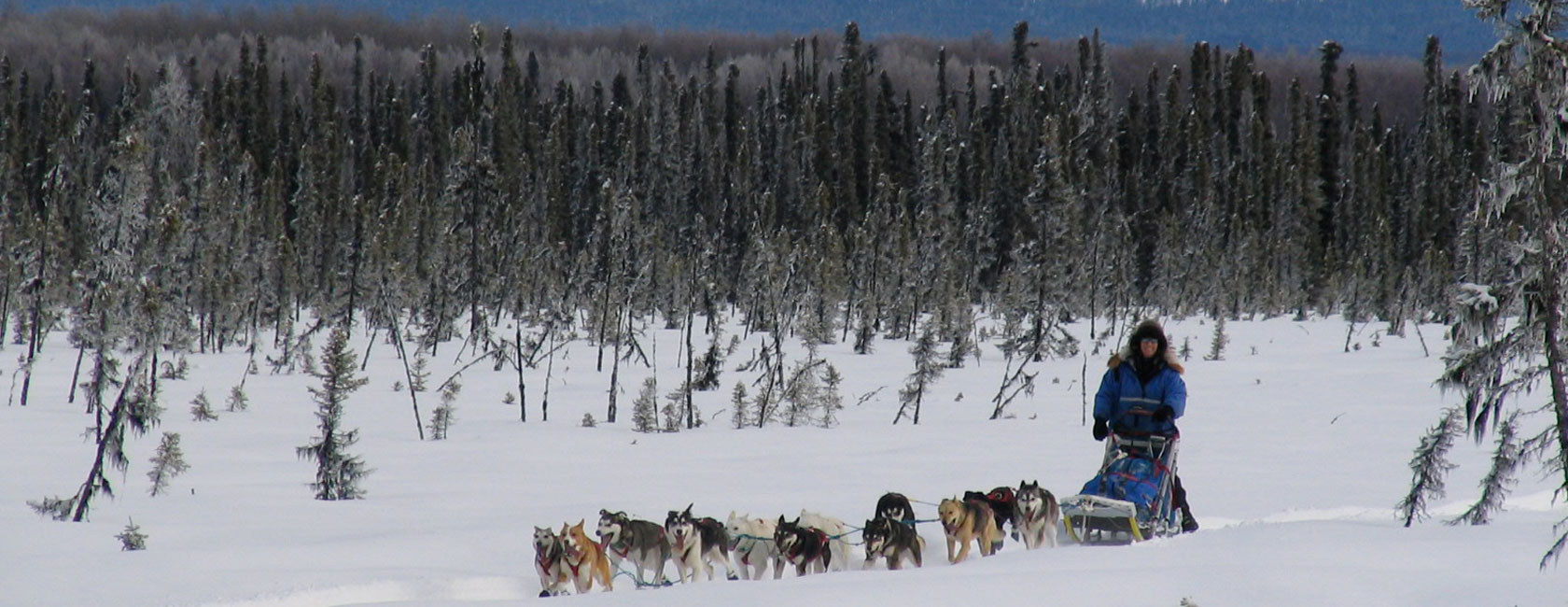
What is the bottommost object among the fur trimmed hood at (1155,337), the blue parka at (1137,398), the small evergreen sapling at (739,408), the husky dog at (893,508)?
the small evergreen sapling at (739,408)

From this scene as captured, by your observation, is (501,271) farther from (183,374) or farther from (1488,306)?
(1488,306)

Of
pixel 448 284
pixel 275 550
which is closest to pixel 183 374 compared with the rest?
pixel 448 284

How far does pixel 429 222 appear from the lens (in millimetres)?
52406

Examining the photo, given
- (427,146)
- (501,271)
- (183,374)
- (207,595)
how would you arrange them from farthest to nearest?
1. (427,146)
2. (501,271)
3. (183,374)
4. (207,595)

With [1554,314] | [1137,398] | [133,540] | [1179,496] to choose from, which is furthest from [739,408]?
[1554,314]

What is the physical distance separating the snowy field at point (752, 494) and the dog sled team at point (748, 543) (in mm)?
404

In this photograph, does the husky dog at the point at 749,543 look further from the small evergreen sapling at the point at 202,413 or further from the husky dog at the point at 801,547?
the small evergreen sapling at the point at 202,413

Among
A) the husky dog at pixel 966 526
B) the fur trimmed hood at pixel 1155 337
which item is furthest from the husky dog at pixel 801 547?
the fur trimmed hood at pixel 1155 337

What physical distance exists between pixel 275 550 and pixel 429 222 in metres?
46.2

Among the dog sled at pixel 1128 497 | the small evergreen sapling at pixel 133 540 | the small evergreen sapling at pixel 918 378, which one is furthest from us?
the small evergreen sapling at pixel 918 378

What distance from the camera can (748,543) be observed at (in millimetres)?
7199

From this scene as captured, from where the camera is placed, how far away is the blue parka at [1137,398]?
8195 millimetres

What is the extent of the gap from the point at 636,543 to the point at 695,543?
348 millimetres

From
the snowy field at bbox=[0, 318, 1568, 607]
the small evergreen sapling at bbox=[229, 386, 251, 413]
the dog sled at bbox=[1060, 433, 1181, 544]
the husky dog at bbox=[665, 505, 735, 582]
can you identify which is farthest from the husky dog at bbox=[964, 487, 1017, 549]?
the small evergreen sapling at bbox=[229, 386, 251, 413]
